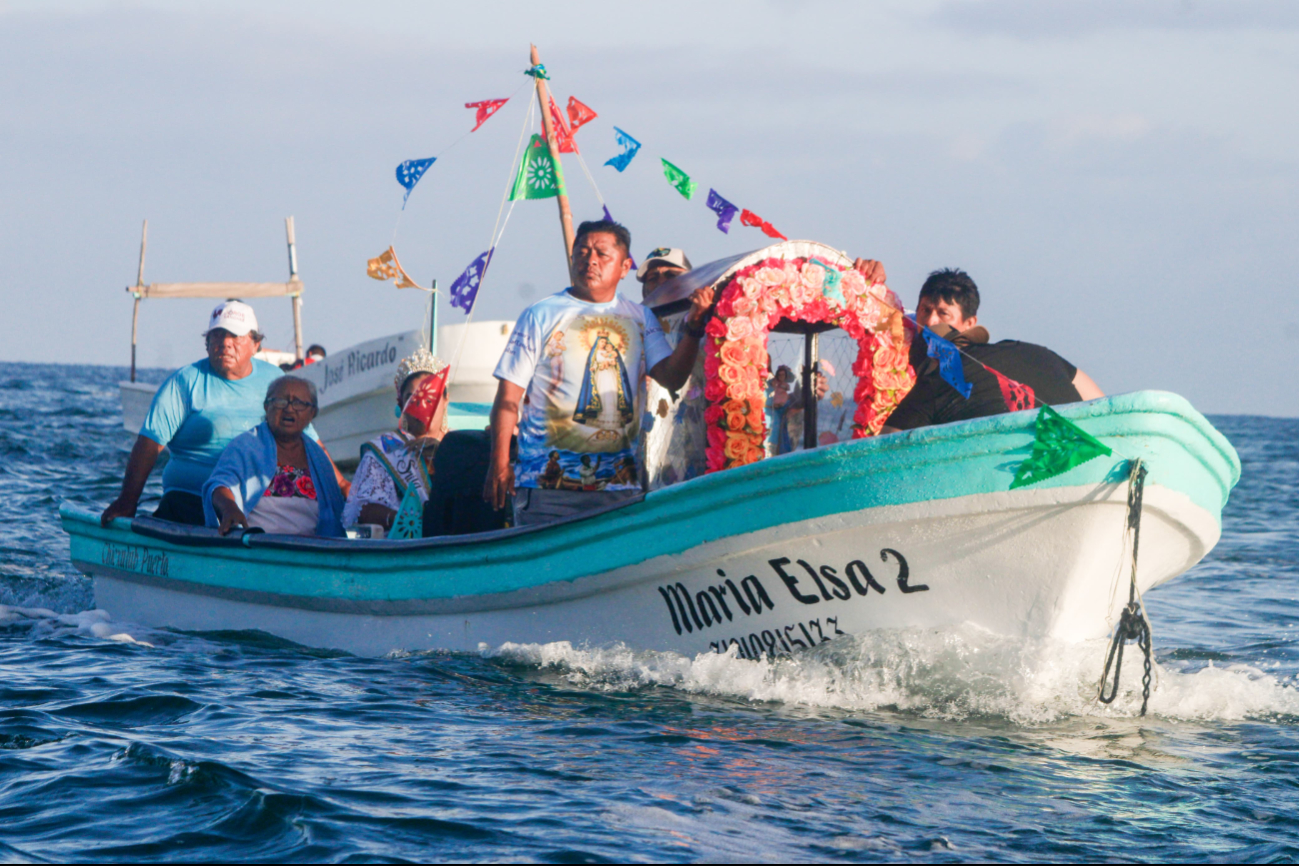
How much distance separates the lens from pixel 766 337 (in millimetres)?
5715

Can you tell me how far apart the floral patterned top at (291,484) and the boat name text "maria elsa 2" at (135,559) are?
1.05 metres

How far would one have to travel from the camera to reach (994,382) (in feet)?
18.2

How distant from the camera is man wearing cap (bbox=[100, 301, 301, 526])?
7.50 meters

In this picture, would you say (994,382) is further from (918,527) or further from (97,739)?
(97,739)

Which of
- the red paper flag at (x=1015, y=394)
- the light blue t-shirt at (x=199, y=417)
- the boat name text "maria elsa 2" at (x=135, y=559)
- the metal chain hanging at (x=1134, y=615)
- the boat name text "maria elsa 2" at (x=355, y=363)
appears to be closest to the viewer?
the metal chain hanging at (x=1134, y=615)

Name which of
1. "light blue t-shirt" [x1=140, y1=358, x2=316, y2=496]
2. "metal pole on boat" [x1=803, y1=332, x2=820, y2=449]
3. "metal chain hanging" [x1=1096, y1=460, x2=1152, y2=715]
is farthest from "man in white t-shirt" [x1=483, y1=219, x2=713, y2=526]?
"light blue t-shirt" [x1=140, y1=358, x2=316, y2=496]

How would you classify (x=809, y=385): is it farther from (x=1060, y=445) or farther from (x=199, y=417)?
(x=199, y=417)

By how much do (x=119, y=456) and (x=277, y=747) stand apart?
65.6 feet

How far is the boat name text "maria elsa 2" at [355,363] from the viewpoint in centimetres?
1841

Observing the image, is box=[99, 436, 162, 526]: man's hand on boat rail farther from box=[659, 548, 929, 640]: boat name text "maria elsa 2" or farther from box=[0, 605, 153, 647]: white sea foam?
box=[659, 548, 929, 640]: boat name text "maria elsa 2"

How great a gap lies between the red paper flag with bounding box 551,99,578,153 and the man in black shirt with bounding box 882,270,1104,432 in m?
3.53

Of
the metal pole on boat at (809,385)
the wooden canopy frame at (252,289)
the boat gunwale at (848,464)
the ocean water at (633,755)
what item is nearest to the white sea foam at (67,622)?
the ocean water at (633,755)

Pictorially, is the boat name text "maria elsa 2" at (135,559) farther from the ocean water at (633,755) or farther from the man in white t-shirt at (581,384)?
the man in white t-shirt at (581,384)

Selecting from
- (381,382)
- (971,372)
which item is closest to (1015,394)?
(971,372)
